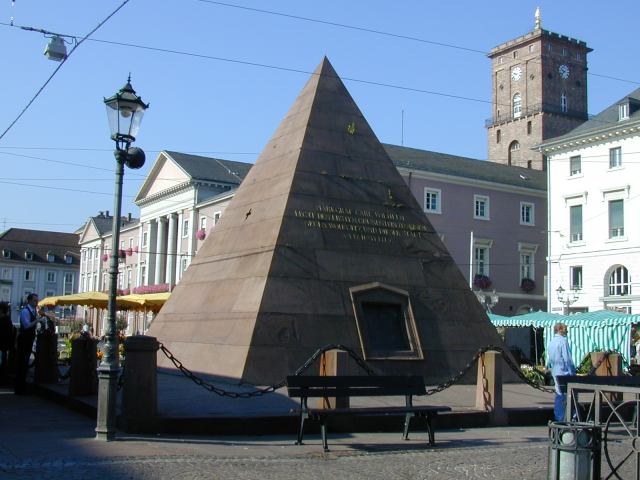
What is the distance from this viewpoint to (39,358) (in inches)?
536

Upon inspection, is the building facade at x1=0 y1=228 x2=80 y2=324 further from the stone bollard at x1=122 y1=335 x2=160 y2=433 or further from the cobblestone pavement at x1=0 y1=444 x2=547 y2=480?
the cobblestone pavement at x1=0 y1=444 x2=547 y2=480

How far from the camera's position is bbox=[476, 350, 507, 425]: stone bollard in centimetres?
1052

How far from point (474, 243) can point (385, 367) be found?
3697 cm

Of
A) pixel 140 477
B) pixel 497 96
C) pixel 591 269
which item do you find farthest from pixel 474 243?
pixel 140 477

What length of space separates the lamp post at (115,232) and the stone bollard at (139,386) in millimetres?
158

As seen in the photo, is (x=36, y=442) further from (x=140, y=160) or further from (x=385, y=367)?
(x=385, y=367)

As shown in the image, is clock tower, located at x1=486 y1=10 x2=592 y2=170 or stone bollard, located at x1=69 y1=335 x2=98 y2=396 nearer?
stone bollard, located at x1=69 y1=335 x2=98 y2=396

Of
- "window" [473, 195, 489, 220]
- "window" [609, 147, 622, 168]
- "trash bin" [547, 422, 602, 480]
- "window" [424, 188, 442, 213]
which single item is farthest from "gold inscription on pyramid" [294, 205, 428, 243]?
"window" [473, 195, 489, 220]

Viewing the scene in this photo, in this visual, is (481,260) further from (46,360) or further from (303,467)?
(303,467)

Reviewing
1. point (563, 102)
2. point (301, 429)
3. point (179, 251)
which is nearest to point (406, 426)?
point (301, 429)

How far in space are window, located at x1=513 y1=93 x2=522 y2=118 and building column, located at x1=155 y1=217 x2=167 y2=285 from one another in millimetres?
33116

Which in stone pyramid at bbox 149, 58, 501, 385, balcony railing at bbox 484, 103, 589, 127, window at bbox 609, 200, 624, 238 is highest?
balcony railing at bbox 484, 103, 589, 127

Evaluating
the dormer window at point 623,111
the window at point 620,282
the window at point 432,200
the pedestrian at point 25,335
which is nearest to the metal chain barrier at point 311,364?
the pedestrian at point 25,335

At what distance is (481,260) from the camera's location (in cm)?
4850
